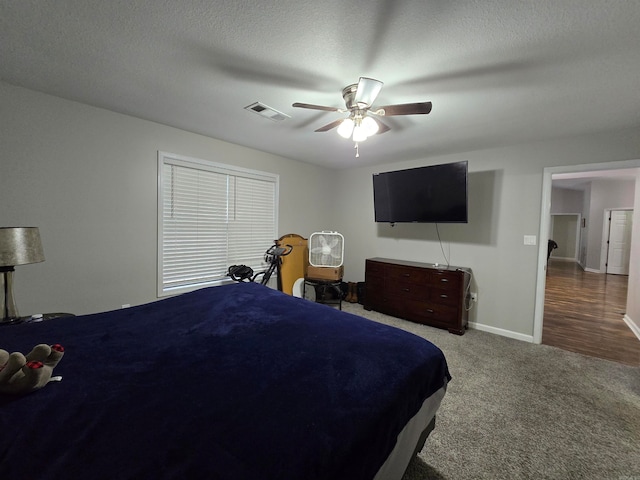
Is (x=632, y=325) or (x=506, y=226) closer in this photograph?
(x=506, y=226)

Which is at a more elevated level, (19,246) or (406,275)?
(19,246)

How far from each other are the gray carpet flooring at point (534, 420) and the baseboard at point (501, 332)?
1.13ft

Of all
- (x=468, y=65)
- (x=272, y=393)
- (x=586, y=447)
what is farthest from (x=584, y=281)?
(x=272, y=393)

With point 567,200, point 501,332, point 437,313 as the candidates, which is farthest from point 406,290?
point 567,200

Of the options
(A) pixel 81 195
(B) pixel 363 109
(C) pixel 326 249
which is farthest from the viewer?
(C) pixel 326 249

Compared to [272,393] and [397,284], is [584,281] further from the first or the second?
[272,393]

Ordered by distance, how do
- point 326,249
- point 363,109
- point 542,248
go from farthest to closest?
1. point 326,249
2. point 542,248
3. point 363,109

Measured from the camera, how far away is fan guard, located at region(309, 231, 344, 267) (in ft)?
14.1

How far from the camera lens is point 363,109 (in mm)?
2037

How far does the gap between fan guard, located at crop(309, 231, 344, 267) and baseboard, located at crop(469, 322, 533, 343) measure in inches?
84.6

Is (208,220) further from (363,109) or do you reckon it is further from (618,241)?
(618,241)

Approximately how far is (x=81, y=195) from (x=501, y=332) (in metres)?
5.12

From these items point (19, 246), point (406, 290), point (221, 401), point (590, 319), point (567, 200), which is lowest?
point (590, 319)

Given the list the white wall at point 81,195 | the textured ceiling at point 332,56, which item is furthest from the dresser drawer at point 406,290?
the white wall at point 81,195
